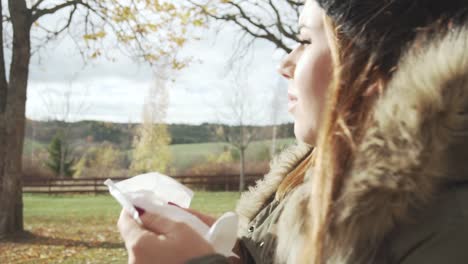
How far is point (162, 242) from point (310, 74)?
0.50m

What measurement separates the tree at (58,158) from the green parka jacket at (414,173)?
104 ft

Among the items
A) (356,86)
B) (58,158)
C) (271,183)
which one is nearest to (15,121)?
(271,183)

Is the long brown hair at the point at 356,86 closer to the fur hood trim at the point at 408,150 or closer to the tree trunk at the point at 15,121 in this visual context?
the fur hood trim at the point at 408,150

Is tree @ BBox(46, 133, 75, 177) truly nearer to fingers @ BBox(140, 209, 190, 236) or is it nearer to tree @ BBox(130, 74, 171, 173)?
tree @ BBox(130, 74, 171, 173)

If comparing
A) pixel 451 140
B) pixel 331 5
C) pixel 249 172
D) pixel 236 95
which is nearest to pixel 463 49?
pixel 451 140

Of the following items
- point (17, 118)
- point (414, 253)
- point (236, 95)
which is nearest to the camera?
point (414, 253)

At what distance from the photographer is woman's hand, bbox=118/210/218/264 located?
3.65 feet

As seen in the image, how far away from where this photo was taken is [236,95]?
95.0 ft

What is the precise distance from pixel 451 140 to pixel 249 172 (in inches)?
974

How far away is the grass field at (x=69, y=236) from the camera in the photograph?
27.8ft

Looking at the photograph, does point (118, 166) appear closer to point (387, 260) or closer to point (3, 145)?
point (3, 145)

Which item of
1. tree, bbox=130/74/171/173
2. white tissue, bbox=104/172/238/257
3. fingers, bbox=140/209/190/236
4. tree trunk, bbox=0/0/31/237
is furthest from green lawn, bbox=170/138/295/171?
fingers, bbox=140/209/190/236

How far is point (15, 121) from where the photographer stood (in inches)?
385

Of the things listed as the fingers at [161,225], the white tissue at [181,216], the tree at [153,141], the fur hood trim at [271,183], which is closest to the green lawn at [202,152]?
the tree at [153,141]
